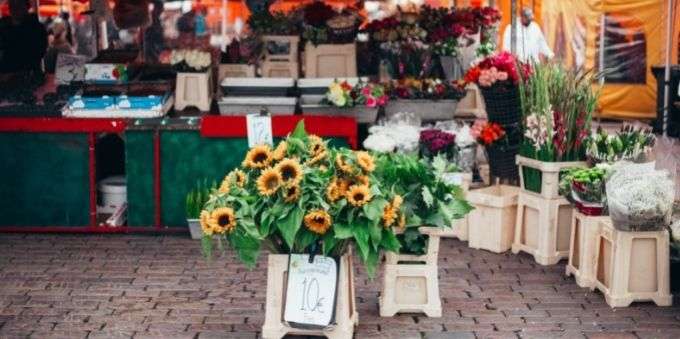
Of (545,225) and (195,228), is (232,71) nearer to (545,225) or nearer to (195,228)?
(195,228)

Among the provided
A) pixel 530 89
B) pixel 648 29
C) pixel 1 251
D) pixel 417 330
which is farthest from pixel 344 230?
pixel 648 29

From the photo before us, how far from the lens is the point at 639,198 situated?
672 cm

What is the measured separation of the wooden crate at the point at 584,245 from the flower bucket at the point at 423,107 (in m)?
2.34

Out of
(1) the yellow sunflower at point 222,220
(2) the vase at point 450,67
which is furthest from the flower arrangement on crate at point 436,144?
(1) the yellow sunflower at point 222,220

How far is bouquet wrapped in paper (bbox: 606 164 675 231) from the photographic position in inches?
265

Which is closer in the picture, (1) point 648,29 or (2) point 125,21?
(2) point 125,21

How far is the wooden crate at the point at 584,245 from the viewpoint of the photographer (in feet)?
24.0

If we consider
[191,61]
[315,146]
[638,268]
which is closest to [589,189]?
[638,268]

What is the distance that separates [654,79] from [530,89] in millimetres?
9743

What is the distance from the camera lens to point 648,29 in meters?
17.1

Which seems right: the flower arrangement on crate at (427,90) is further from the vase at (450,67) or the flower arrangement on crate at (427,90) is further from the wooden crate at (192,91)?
the wooden crate at (192,91)

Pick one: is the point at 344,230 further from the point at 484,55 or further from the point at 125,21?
the point at 125,21

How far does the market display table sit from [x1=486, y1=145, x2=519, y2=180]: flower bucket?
47.8 inches

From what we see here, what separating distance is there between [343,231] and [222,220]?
65cm
